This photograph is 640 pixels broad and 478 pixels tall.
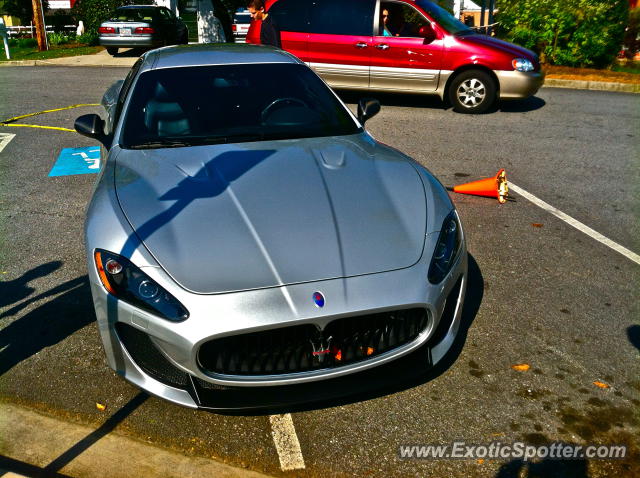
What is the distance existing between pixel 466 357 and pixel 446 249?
0.76 metres

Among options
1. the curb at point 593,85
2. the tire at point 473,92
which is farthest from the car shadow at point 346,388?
the curb at point 593,85

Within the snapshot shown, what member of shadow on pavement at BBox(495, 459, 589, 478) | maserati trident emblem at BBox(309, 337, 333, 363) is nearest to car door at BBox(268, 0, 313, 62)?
maserati trident emblem at BBox(309, 337, 333, 363)

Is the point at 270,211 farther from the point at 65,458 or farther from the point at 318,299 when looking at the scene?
the point at 65,458

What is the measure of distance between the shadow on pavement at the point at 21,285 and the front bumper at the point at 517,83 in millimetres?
7900

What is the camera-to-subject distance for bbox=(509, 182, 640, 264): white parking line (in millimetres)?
5371

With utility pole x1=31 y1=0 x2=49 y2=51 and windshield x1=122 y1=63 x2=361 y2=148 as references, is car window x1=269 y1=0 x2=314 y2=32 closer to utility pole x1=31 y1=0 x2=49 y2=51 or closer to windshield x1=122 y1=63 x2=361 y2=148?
windshield x1=122 y1=63 x2=361 y2=148

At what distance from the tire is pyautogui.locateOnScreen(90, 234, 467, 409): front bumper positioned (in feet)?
27.1

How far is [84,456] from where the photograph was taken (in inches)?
121

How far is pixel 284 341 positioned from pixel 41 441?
50.3 inches

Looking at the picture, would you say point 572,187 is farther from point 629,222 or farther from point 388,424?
point 388,424

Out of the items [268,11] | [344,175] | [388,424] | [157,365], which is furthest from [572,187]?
[268,11]

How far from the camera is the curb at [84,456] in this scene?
2982mm

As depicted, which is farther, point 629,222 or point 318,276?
point 629,222

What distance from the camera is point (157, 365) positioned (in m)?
3.07
